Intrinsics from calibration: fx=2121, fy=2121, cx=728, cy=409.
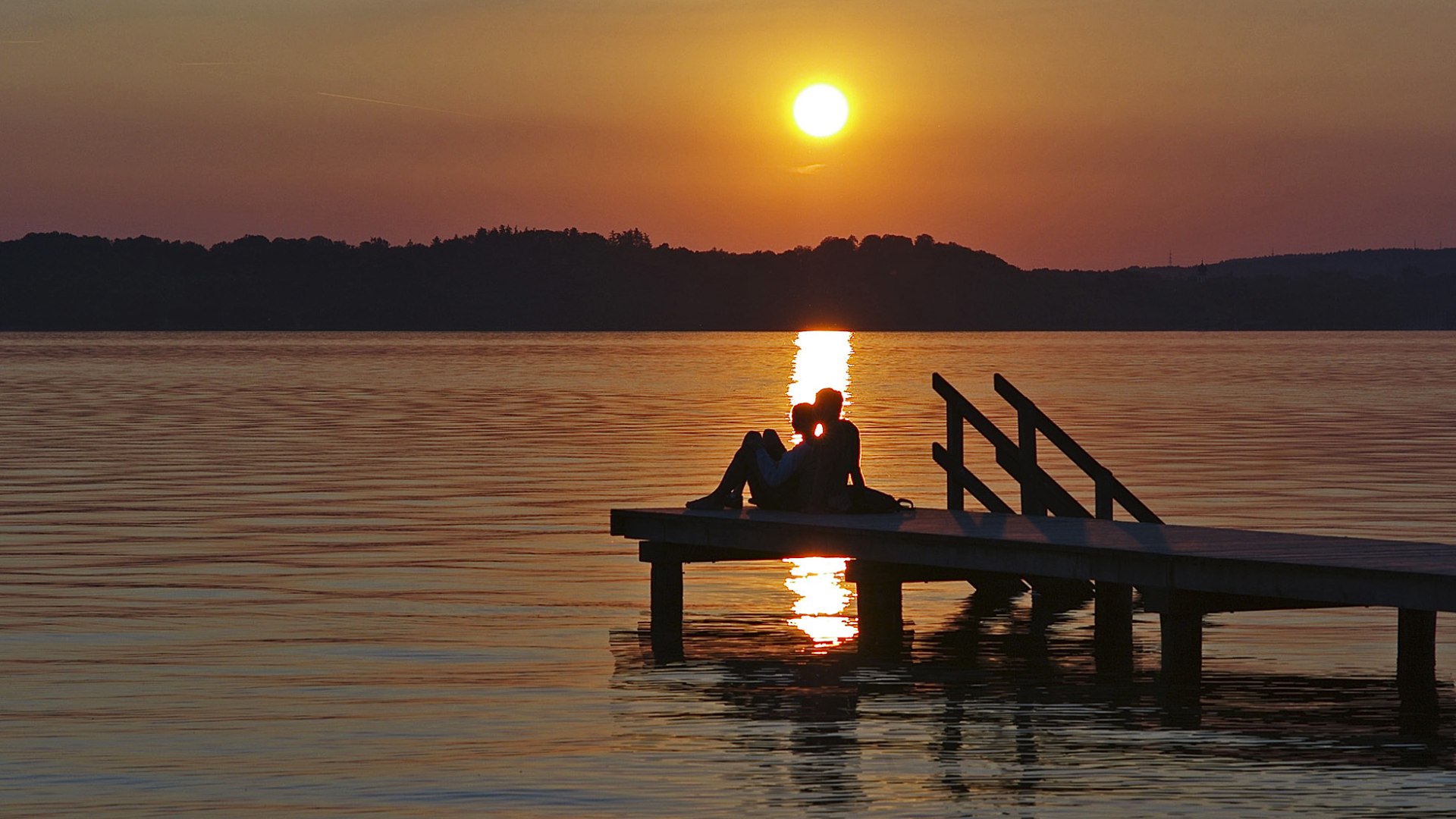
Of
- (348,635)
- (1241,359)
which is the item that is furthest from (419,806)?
(1241,359)

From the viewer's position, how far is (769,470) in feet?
63.4

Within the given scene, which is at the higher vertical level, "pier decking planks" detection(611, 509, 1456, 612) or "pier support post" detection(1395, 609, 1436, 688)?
"pier decking planks" detection(611, 509, 1456, 612)

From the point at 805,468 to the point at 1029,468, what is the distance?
3.34 metres

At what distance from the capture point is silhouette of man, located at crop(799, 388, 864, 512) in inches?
745

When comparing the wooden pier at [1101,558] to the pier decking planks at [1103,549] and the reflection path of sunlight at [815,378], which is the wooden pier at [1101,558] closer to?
the pier decking planks at [1103,549]

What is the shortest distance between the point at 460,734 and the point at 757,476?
213 inches

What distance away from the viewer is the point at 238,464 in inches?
1715

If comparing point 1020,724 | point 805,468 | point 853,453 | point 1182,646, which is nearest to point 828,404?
point 853,453

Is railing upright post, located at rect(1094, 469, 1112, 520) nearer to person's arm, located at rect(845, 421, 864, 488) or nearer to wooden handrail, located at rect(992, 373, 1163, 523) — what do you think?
wooden handrail, located at rect(992, 373, 1163, 523)

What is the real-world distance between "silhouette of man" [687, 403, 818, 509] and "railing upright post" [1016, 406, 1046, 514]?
2.83 metres

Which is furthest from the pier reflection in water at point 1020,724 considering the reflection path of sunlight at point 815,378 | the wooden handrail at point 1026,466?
the reflection path of sunlight at point 815,378

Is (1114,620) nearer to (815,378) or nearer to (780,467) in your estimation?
(780,467)

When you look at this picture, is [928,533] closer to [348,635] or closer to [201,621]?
[348,635]

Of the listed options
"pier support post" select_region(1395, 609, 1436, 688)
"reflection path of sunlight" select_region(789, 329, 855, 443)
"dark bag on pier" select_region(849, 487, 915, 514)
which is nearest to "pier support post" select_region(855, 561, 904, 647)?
"dark bag on pier" select_region(849, 487, 915, 514)
